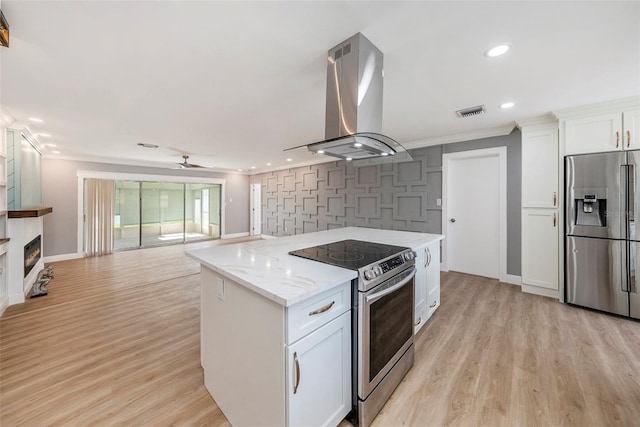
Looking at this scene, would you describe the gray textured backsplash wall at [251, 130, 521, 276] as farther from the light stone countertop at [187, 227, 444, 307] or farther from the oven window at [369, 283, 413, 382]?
the oven window at [369, 283, 413, 382]

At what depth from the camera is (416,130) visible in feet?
12.8

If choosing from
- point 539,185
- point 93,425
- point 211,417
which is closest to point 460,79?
point 539,185

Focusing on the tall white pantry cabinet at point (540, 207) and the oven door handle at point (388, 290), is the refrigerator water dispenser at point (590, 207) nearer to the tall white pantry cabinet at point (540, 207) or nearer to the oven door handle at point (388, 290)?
the tall white pantry cabinet at point (540, 207)

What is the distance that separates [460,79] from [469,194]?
252 cm

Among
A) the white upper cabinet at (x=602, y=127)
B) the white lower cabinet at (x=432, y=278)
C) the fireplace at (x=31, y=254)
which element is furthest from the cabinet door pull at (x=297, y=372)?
the fireplace at (x=31, y=254)

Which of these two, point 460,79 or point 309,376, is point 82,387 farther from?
point 460,79

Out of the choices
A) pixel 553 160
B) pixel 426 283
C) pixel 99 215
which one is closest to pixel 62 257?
pixel 99 215

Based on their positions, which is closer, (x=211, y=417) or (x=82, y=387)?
(x=211, y=417)

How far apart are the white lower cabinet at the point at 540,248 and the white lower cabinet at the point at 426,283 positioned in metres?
1.65

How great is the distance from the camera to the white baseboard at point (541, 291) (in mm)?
3199

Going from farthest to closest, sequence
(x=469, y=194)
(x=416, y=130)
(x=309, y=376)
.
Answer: (x=469, y=194)
(x=416, y=130)
(x=309, y=376)

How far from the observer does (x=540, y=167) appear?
10.8ft

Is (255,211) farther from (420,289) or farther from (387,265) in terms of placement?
(387,265)

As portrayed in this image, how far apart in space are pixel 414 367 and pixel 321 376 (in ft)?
3.55
